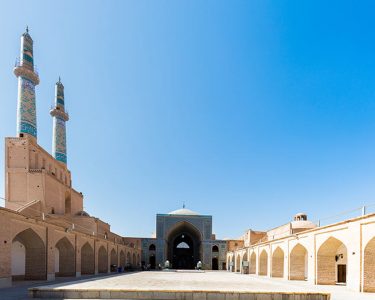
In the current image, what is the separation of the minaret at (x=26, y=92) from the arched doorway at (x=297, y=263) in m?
19.5

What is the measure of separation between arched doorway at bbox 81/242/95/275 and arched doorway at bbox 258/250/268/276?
11645mm

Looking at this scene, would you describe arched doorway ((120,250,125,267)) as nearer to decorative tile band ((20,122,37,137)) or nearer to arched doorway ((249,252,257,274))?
arched doorway ((249,252,257,274))

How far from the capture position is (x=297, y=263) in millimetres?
17844

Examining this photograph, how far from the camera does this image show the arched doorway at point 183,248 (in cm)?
4256

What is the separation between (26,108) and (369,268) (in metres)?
23.3

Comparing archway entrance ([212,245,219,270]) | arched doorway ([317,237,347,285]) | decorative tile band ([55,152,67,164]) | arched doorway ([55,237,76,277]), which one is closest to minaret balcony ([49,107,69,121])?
decorative tile band ([55,152,67,164])

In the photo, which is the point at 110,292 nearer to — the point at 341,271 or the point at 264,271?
the point at 341,271

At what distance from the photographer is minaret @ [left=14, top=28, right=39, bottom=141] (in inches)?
939

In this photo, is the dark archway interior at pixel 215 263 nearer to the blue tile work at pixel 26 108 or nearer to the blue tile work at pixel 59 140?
the blue tile work at pixel 59 140

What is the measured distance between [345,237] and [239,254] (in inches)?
785

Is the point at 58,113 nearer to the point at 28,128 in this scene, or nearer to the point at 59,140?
the point at 59,140

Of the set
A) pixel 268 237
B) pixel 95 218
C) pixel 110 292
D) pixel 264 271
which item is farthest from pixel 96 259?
pixel 268 237

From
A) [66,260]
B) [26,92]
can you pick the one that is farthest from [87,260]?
[26,92]

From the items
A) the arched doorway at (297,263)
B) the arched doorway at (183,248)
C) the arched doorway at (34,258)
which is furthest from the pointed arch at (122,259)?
the arched doorway at (297,263)
